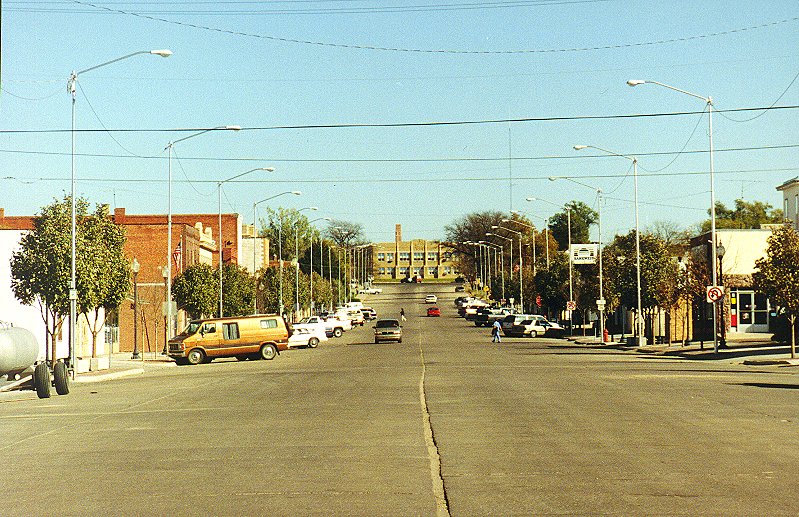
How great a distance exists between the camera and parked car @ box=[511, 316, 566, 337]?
76.2 meters

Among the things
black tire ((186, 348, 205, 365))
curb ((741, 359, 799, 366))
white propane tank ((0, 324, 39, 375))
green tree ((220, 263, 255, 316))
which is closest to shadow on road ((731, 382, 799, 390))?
curb ((741, 359, 799, 366))

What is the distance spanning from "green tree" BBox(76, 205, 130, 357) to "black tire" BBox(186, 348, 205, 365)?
455 cm

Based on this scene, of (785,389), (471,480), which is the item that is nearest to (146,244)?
(785,389)

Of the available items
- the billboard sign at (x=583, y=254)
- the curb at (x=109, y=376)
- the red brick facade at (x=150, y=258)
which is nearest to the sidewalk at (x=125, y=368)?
the curb at (x=109, y=376)

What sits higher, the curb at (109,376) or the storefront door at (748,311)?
the storefront door at (748,311)

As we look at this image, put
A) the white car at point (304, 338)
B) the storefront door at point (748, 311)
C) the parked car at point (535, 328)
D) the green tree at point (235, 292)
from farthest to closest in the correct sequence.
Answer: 1. the parked car at point (535, 328)
2. the green tree at point (235, 292)
3. the white car at point (304, 338)
4. the storefront door at point (748, 311)

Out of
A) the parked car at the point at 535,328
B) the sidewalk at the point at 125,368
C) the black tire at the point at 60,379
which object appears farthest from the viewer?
the parked car at the point at 535,328

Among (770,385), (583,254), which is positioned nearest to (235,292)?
(583,254)

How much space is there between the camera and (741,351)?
4403 centimetres

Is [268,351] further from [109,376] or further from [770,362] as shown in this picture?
Answer: [770,362]

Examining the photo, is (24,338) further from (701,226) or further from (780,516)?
(701,226)

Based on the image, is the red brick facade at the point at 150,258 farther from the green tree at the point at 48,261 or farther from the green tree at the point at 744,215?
the green tree at the point at 744,215

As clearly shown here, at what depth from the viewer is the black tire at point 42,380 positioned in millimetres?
26953

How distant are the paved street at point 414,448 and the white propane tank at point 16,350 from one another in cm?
100
